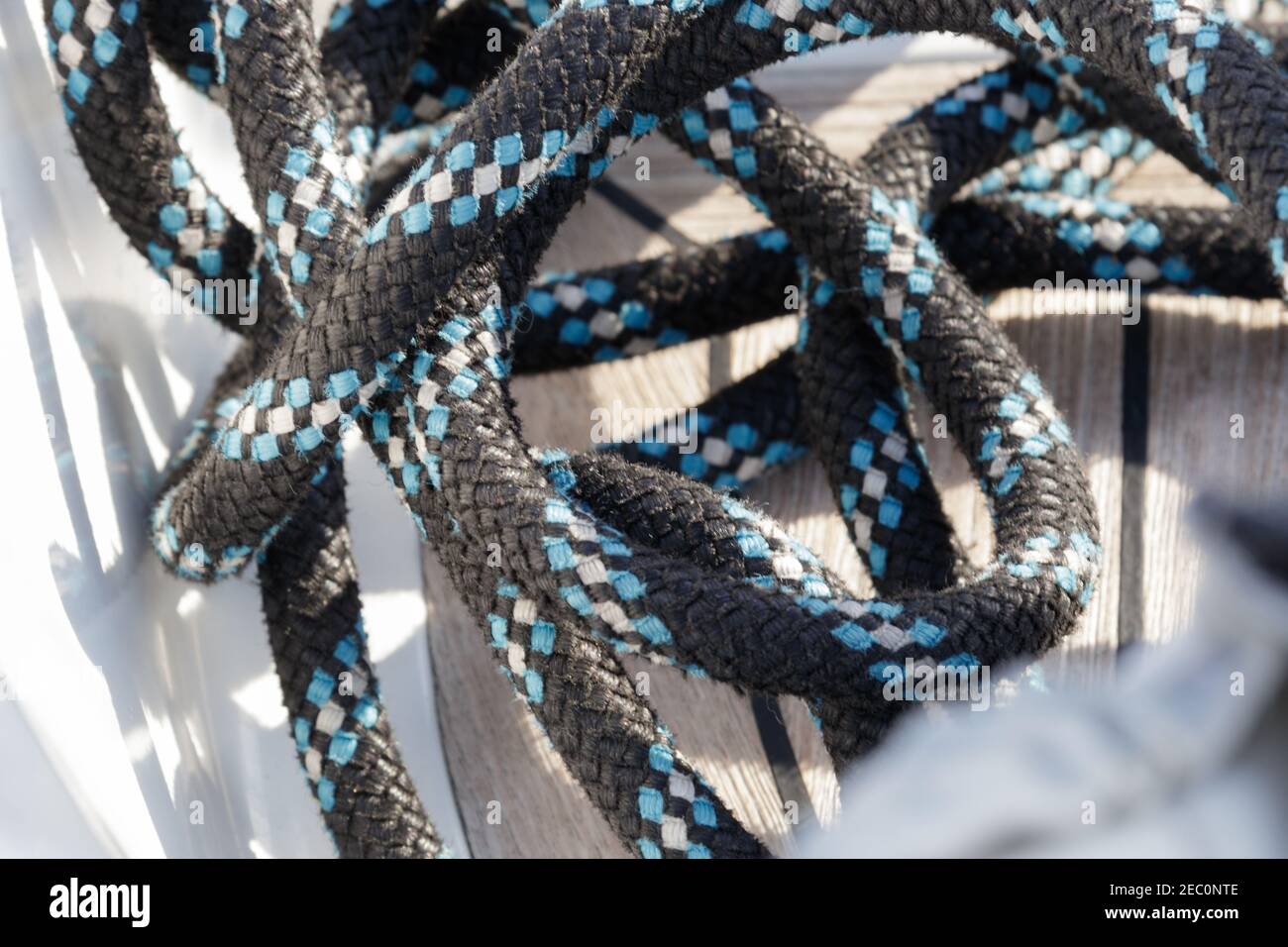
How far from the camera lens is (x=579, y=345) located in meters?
1.05

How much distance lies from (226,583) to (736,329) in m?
0.40

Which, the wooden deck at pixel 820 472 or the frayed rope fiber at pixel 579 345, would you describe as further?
the wooden deck at pixel 820 472

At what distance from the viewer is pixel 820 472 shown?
105cm

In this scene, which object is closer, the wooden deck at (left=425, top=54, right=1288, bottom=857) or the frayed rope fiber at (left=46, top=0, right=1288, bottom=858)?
the frayed rope fiber at (left=46, top=0, right=1288, bottom=858)

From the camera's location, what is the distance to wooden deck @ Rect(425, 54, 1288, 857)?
0.92 m

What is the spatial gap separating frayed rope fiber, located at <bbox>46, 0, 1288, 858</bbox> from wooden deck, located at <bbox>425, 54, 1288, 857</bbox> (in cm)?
7

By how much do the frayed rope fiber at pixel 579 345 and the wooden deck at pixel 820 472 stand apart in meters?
0.07

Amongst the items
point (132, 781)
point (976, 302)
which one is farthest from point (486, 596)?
point (976, 302)

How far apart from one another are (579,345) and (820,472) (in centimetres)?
19

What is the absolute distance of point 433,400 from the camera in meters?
0.77


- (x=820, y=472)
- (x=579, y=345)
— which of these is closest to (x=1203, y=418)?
(x=820, y=472)

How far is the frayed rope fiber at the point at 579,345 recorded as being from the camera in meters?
0.74

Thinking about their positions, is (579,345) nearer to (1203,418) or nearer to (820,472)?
(820,472)
